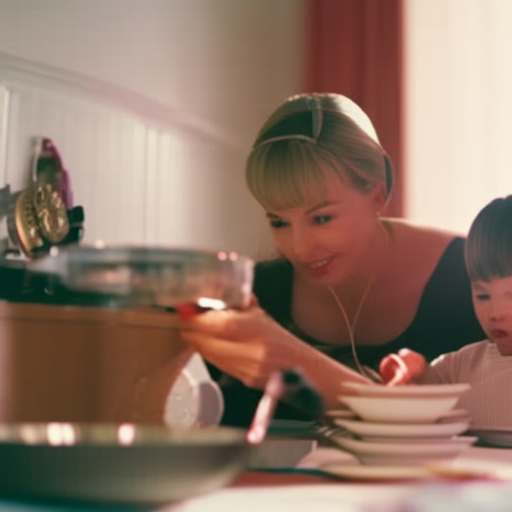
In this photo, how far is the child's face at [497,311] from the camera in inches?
38.8

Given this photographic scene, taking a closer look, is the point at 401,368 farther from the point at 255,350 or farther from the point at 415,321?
the point at 255,350

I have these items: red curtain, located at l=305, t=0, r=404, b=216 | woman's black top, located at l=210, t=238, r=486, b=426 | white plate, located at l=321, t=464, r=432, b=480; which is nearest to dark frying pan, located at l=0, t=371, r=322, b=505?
white plate, located at l=321, t=464, r=432, b=480

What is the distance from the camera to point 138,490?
507 mm

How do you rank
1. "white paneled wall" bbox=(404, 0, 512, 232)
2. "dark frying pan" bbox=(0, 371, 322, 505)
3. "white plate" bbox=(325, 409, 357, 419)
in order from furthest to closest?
"white paneled wall" bbox=(404, 0, 512, 232)
"white plate" bbox=(325, 409, 357, 419)
"dark frying pan" bbox=(0, 371, 322, 505)

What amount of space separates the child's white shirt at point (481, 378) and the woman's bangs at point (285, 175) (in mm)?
257

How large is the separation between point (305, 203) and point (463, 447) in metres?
0.41

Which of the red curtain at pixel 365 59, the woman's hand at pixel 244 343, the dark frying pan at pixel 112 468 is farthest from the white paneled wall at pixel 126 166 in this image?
the dark frying pan at pixel 112 468

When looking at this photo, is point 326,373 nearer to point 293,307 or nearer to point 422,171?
point 293,307

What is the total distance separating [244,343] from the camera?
89cm

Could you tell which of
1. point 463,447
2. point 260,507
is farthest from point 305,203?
point 260,507

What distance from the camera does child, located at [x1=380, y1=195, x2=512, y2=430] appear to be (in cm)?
97

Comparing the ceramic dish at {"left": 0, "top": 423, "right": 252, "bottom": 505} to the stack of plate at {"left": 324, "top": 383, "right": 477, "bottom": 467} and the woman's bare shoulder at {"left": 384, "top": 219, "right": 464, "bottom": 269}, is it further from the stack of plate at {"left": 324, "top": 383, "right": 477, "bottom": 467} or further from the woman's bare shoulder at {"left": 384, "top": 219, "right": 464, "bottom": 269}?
the woman's bare shoulder at {"left": 384, "top": 219, "right": 464, "bottom": 269}

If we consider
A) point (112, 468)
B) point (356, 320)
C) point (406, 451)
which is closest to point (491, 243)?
point (356, 320)

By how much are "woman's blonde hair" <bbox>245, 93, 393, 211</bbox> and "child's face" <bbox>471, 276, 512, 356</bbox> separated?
0.60 ft
